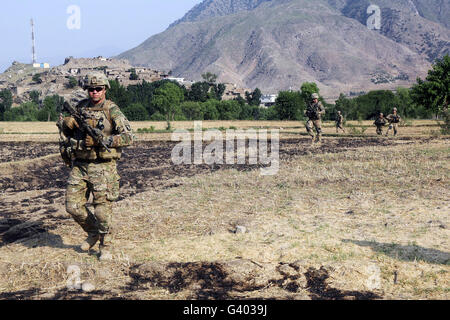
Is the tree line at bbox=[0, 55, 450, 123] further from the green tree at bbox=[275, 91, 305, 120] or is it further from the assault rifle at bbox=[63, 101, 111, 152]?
the assault rifle at bbox=[63, 101, 111, 152]

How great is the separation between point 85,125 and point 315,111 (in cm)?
1476

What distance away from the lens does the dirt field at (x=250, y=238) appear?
5.26 metres

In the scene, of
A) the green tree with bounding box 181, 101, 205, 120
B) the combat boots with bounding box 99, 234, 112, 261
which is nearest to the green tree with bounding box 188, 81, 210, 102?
the green tree with bounding box 181, 101, 205, 120

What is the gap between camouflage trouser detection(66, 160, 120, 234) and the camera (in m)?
6.22

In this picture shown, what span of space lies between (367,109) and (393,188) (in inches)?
3588

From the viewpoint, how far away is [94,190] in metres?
6.23

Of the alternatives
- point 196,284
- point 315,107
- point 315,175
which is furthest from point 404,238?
point 315,107

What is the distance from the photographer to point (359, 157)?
15.7 meters

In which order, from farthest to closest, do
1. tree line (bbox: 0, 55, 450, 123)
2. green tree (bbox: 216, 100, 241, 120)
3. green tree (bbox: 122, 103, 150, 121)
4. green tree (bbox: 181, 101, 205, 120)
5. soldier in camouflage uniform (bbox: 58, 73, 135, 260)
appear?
green tree (bbox: 216, 100, 241, 120) < green tree (bbox: 181, 101, 205, 120) < green tree (bbox: 122, 103, 150, 121) < tree line (bbox: 0, 55, 450, 123) < soldier in camouflage uniform (bbox: 58, 73, 135, 260)

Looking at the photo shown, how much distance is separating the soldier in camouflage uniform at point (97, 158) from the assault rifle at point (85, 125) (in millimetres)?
43

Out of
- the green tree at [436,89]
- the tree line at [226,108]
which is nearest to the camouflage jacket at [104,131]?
the green tree at [436,89]

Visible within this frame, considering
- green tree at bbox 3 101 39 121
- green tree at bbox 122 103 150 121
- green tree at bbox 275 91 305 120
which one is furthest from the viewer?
green tree at bbox 122 103 150 121

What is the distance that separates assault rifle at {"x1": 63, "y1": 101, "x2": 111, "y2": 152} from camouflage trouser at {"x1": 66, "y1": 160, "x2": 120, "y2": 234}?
36cm

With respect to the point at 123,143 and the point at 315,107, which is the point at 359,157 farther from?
the point at 123,143
